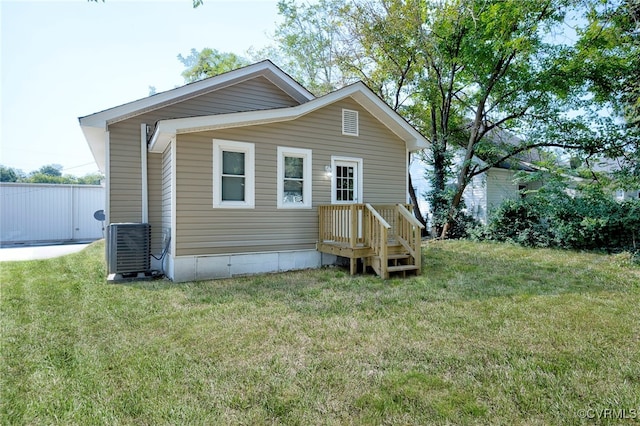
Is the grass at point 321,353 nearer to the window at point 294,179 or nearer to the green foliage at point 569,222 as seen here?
the window at point 294,179

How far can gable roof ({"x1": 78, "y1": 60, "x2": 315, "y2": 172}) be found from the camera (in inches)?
260

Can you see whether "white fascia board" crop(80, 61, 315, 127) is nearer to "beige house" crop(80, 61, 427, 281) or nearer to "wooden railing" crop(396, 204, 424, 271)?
"beige house" crop(80, 61, 427, 281)

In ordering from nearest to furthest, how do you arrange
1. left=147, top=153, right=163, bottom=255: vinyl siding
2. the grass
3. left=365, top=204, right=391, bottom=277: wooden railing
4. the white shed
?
the grass < left=365, top=204, right=391, bottom=277: wooden railing < left=147, top=153, right=163, bottom=255: vinyl siding < the white shed

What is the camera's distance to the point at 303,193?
23.7ft

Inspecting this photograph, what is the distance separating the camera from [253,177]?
6.55 meters

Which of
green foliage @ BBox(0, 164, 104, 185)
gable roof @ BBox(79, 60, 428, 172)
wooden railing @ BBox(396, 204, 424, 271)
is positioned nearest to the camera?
gable roof @ BBox(79, 60, 428, 172)

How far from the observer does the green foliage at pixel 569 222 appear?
27.6 ft

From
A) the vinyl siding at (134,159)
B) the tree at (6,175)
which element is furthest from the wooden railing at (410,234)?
the tree at (6,175)

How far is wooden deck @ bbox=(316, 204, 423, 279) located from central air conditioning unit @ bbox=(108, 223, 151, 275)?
144 inches

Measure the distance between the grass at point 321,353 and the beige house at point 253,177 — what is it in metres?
1.09

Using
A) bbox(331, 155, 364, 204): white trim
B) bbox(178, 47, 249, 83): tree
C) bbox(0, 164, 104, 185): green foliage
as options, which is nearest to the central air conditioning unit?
bbox(331, 155, 364, 204): white trim

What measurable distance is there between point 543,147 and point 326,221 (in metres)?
9.53

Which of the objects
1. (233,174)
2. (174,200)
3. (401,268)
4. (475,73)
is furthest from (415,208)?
(174,200)

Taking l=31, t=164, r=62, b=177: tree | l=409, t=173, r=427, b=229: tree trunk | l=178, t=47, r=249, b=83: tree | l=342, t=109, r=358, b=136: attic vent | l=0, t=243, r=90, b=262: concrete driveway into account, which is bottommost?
l=0, t=243, r=90, b=262: concrete driveway
